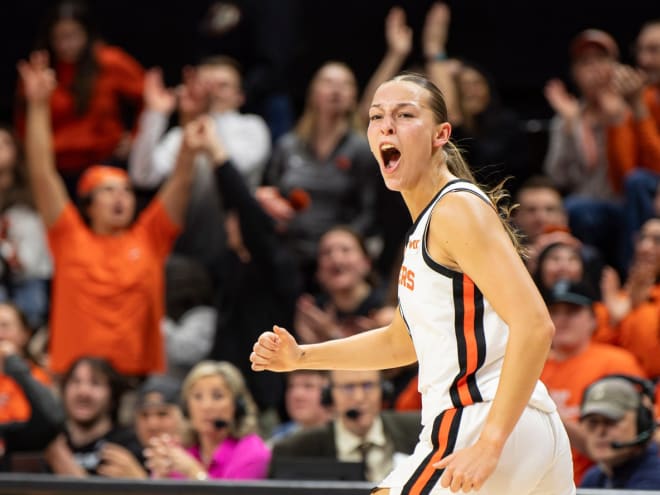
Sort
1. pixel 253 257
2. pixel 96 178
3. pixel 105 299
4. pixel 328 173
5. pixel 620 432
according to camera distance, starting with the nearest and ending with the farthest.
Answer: pixel 620 432 < pixel 253 257 < pixel 105 299 < pixel 96 178 < pixel 328 173

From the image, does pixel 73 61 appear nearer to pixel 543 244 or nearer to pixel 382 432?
pixel 543 244

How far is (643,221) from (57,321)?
3.25 m

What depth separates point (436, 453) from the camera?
2816 mm

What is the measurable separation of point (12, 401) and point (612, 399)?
9.72 feet

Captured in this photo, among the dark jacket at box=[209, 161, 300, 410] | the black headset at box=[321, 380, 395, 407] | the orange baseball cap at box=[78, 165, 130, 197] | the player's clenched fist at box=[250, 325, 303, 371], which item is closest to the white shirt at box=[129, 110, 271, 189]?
the orange baseball cap at box=[78, 165, 130, 197]

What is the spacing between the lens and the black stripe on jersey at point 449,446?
276 centimetres

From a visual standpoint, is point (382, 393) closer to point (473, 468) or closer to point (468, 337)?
point (468, 337)

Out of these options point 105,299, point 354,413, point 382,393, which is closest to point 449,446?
point 354,413

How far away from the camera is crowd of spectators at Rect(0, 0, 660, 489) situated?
545 cm

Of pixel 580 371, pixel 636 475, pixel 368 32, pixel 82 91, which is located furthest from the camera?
pixel 368 32

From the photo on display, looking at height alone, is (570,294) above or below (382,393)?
above

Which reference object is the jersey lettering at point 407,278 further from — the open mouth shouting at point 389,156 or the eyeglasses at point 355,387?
the eyeglasses at point 355,387

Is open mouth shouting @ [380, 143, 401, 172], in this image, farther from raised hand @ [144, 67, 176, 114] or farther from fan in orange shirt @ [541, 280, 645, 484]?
raised hand @ [144, 67, 176, 114]

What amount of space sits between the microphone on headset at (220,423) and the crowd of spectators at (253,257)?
0.04 ft
